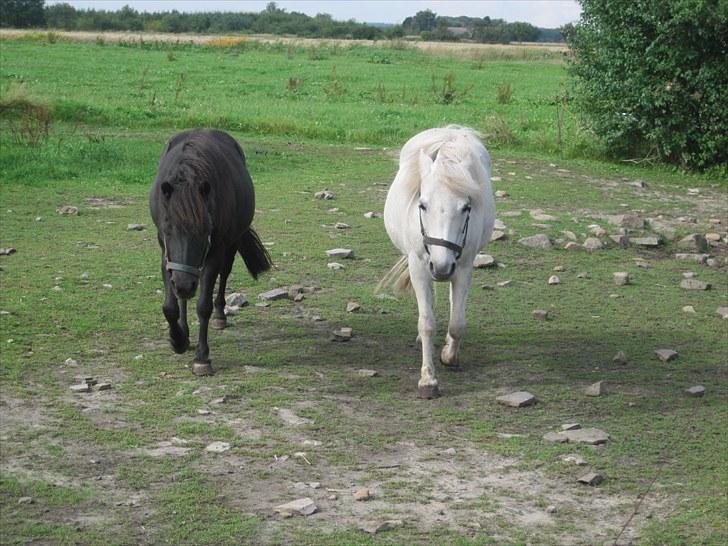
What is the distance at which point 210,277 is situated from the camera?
24.2ft

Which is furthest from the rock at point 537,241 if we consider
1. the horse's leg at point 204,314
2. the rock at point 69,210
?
the rock at point 69,210

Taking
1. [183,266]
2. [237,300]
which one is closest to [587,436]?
[183,266]

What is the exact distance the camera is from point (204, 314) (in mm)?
7363

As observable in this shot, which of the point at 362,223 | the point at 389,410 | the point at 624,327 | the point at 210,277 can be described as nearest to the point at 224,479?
the point at 389,410

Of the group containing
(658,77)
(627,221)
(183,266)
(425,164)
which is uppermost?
(658,77)

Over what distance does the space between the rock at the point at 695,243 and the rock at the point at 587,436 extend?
19.3 feet

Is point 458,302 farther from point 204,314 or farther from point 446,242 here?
point 204,314

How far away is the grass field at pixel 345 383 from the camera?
16.6ft

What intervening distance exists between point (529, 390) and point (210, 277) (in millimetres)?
2470

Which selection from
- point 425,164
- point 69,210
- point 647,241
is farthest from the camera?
point 69,210

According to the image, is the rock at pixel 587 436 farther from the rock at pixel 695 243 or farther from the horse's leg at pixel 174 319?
the rock at pixel 695 243

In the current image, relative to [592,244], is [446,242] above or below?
above

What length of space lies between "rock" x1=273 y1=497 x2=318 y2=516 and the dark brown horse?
222 cm

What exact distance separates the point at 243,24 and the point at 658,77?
87682 millimetres
